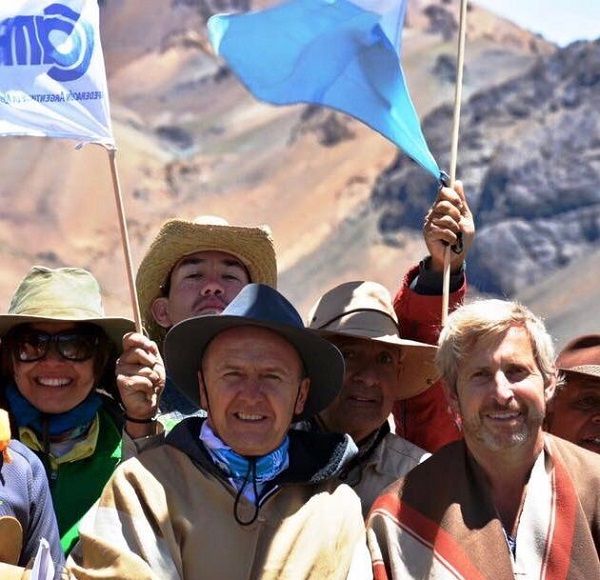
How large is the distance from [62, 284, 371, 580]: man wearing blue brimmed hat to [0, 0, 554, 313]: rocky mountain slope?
50.5m

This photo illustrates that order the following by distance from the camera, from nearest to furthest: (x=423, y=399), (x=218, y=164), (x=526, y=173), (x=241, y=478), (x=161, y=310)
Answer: (x=241, y=478)
(x=423, y=399)
(x=161, y=310)
(x=526, y=173)
(x=218, y=164)

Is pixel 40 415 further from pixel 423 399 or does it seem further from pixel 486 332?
pixel 486 332

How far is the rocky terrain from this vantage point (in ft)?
202

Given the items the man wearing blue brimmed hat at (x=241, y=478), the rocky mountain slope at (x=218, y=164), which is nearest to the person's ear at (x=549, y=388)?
the man wearing blue brimmed hat at (x=241, y=478)

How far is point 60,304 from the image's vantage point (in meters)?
5.09

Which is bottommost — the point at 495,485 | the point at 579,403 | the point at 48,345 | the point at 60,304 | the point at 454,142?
the point at 495,485

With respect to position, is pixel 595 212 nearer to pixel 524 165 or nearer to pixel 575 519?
pixel 524 165

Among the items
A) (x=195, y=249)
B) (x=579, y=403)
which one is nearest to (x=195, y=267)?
(x=195, y=249)

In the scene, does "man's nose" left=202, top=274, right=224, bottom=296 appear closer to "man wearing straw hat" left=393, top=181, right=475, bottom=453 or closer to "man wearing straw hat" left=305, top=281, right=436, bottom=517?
"man wearing straw hat" left=305, top=281, right=436, bottom=517

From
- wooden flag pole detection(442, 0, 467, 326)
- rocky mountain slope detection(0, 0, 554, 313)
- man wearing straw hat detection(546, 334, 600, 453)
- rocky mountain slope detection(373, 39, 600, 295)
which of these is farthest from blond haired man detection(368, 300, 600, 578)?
rocky mountain slope detection(373, 39, 600, 295)

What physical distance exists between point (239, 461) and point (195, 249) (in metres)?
1.53

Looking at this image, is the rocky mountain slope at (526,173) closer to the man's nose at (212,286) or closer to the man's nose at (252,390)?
the man's nose at (212,286)

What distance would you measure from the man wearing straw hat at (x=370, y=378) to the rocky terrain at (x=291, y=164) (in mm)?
50915

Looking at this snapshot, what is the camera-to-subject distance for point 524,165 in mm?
61375
